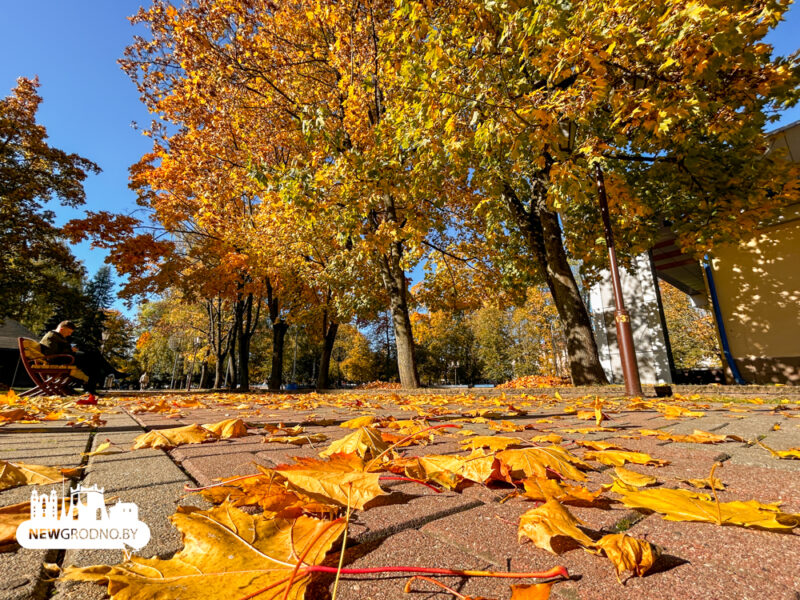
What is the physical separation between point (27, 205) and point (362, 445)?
18357 millimetres

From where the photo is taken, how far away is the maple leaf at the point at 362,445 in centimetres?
138

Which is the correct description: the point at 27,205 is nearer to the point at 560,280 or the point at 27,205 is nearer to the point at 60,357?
the point at 60,357

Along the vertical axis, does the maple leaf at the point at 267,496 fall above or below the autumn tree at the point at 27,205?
below

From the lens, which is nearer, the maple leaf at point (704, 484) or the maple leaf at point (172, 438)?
the maple leaf at point (704, 484)

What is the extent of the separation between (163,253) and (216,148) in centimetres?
352

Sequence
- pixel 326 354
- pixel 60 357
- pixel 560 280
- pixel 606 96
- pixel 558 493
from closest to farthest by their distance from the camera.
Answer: pixel 558 493 < pixel 606 96 < pixel 60 357 < pixel 560 280 < pixel 326 354

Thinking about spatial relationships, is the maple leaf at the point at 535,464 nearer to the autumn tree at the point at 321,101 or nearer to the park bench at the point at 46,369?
the autumn tree at the point at 321,101

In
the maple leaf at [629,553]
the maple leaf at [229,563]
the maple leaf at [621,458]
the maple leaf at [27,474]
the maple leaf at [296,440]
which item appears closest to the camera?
the maple leaf at [229,563]

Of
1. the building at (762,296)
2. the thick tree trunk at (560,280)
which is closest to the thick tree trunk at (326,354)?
the thick tree trunk at (560,280)

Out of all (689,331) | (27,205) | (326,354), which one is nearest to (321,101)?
(326,354)

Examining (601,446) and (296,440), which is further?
(296,440)

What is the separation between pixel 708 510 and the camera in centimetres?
82

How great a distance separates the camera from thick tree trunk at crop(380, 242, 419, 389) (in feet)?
26.5

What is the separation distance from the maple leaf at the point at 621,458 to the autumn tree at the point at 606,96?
3388 millimetres
